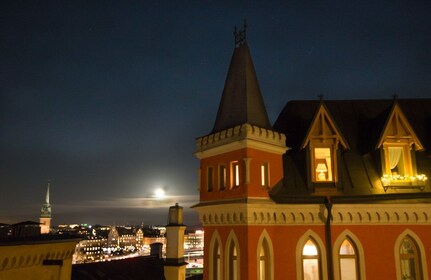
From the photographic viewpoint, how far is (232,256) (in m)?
12.9

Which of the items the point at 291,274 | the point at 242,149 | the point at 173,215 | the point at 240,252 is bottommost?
the point at 291,274

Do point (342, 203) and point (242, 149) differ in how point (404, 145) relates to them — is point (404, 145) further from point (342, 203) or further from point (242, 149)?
point (242, 149)

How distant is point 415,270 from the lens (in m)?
12.6

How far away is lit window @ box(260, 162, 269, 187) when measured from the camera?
43.7ft

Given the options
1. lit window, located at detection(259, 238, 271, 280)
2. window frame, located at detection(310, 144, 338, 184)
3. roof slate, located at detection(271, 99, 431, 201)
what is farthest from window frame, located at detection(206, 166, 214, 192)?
window frame, located at detection(310, 144, 338, 184)

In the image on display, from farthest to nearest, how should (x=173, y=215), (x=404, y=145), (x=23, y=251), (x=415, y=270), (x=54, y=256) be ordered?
(x=173, y=215)
(x=404, y=145)
(x=415, y=270)
(x=54, y=256)
(x=23, y=251)

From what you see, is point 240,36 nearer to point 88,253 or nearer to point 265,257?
point 265,257

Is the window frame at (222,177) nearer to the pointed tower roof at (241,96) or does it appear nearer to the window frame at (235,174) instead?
the window frame at (235,174)

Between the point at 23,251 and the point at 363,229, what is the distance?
11078mm

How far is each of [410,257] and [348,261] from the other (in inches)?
84.9

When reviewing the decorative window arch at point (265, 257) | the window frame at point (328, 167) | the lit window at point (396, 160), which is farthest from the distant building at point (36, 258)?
the lit window at point (396, 160)

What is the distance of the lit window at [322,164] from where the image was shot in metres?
14.1

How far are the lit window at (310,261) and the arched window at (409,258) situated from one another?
292cm

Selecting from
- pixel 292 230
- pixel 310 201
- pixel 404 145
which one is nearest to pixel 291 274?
pixel 292 230
